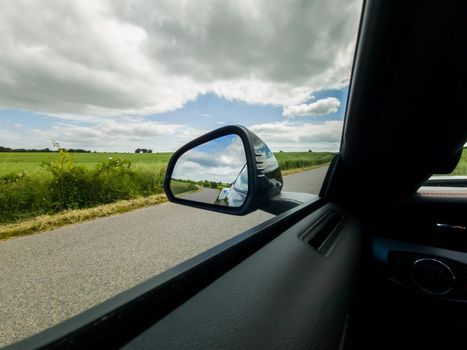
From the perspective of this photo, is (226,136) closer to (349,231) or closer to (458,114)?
(349,231)

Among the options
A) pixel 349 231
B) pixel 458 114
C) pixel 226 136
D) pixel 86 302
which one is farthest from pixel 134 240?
pixel 458 114

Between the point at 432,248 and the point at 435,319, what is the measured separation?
1.57ft

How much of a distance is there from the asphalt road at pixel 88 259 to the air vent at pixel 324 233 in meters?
0.82

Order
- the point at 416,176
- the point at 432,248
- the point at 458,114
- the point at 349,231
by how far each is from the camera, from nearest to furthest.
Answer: the point at 458,114 < the point at 432,248 < the point at 349,231 < the point at 416,176

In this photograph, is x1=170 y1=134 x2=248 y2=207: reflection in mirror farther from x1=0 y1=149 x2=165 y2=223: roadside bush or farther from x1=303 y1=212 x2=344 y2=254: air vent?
x1=0 y1=149 x2=165 y2=223: roadside bush

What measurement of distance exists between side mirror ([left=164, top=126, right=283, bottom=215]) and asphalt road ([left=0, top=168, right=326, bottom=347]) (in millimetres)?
1317

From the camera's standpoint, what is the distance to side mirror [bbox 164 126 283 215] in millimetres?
1642

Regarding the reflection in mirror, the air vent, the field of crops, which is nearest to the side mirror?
the reflection in mirror

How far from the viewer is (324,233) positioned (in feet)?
5.57

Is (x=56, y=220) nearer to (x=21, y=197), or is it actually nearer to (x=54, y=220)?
(x=54, y=220)

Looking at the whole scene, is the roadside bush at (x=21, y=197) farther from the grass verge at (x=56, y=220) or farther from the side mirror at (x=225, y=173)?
the side mirror at (x=225, y=173)

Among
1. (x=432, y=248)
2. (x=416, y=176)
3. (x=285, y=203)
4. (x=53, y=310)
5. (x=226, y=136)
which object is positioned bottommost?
(x=53, y=310)

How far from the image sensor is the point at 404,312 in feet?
5.62

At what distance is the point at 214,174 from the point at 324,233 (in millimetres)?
1009
